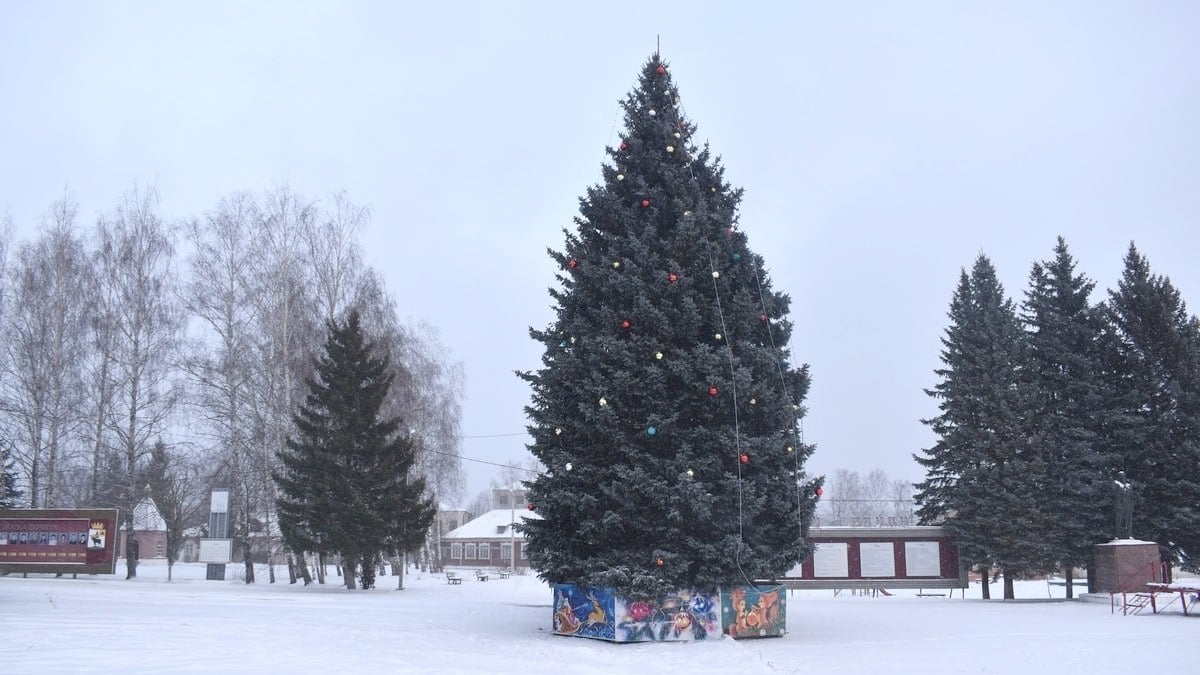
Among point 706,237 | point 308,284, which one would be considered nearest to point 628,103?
point 706,237

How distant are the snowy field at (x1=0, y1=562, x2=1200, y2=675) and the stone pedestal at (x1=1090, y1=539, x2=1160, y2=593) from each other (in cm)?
314

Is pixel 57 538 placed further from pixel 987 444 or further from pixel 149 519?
pixel 149 519

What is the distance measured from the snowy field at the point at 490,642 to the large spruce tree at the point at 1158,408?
917cm

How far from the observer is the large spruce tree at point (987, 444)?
108 ft

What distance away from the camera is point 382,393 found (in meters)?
33.1

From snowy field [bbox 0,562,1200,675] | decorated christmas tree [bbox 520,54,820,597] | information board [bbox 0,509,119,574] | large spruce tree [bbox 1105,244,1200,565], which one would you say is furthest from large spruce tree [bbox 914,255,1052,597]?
information board [bbox 0,509,119,574]

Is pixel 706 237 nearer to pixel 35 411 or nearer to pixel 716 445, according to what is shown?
pixel 716 445

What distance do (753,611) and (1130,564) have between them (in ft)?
53.0

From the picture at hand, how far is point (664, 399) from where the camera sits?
18.2 metres

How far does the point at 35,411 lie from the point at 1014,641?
34840 mm

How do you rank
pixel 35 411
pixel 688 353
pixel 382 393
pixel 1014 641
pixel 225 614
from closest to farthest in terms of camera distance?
pixel 1014 641 < pixel 688 353 < pixel 225 614 < pixel 382 393 < pixel 35 411

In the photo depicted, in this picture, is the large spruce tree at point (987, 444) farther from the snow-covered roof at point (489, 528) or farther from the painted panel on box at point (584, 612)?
the snow-covered roof at point (489, 528)

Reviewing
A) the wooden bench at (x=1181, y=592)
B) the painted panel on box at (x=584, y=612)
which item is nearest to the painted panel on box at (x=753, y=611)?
the painted panel on box at (x=584, y=612)

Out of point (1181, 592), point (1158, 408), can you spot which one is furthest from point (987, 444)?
point (1181, 592)
